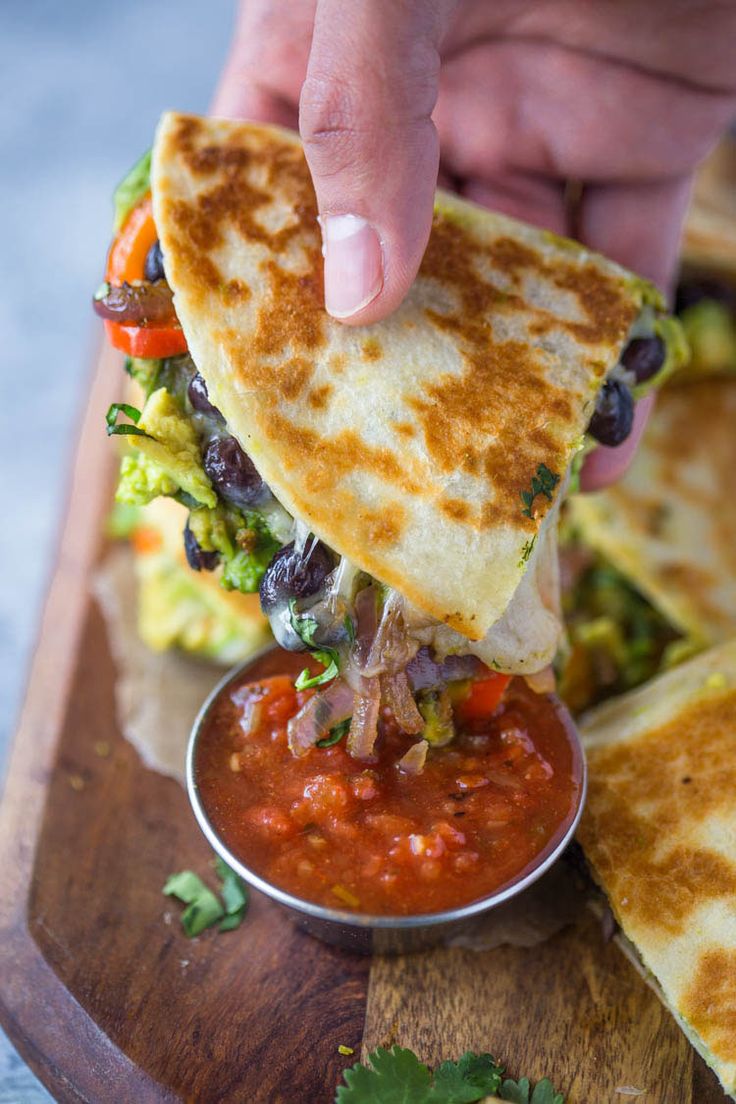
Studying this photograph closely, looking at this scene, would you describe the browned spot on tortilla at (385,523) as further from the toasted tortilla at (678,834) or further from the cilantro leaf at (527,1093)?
the cilantro leaf at (527,1093)

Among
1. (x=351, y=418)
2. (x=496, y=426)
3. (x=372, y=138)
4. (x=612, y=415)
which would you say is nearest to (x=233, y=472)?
(x=351, y=418)

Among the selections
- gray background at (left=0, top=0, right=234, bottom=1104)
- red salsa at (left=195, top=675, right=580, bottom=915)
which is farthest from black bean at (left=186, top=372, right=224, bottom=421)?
gray background at (left=0, top=0, right=234, bottom=1104)

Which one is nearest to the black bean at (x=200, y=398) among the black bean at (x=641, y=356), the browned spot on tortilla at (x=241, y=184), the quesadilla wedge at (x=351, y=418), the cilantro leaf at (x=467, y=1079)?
the quesadilla wedge at (x=351, y=418)

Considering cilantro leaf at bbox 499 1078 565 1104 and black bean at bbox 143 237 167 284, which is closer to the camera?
cilantro leaf at bbox 499 1078 565 1104

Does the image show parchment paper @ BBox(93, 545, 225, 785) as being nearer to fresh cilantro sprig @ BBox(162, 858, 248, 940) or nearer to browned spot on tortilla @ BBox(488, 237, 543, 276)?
fresh cilantro sprig @ BBox(162, 858, 248, 940)

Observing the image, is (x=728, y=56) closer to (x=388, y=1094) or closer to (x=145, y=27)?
(x=388, y=1094)

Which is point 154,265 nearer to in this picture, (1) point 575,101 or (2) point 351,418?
(2) point 351,418
